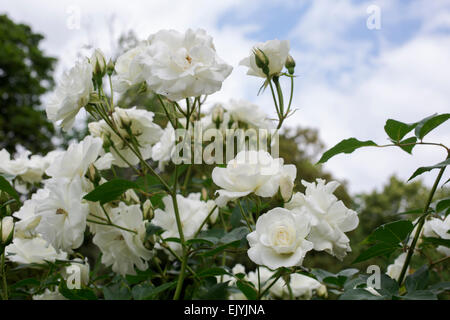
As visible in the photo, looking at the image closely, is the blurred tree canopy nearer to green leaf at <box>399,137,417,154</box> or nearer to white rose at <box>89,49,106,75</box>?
white rose at <box>89,49,106,75</box>

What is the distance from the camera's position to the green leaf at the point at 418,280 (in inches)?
26.5

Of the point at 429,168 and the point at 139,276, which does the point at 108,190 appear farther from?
the point at 429,168

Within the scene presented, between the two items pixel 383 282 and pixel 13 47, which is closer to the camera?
pixel 383 282

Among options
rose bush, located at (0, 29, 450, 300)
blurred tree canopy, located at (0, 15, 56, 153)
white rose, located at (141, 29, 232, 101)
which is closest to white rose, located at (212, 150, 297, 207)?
rose bush, located at (0, 29, 450, 300)

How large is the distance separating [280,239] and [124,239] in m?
0.36

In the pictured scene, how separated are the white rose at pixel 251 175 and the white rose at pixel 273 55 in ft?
0.78

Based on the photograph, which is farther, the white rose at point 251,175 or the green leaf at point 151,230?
the green leaf at point 151,230

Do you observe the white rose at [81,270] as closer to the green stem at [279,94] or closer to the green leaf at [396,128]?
the green stem at [279,94]

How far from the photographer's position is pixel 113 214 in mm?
779

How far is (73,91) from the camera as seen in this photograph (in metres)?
0.70

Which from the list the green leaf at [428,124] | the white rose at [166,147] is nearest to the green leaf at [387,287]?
the green leaf at [428,124]

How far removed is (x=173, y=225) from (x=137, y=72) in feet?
1.08
